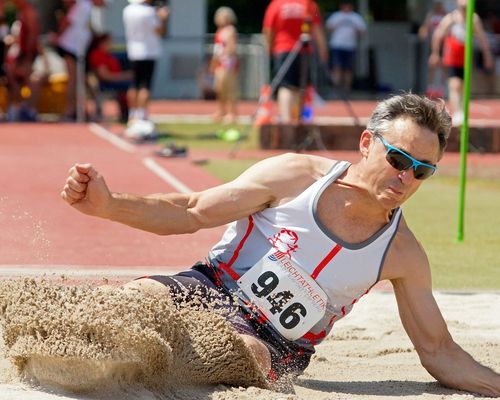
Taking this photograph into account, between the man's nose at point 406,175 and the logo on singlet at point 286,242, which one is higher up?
the man's nose at point 406,175

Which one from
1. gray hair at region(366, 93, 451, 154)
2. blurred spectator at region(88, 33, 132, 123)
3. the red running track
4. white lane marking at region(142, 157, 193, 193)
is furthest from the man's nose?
blurred spectator at region(88, 33, 132, 123)

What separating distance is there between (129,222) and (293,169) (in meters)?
0.70

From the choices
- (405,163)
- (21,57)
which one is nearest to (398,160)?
(405,163)

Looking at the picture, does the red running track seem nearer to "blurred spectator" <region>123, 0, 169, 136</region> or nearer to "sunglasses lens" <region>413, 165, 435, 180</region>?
"blurred spectator" <region>123, 0, 169, 136</region>

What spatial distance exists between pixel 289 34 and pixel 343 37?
9.67 m

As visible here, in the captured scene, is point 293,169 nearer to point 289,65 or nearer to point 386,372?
point 386,372

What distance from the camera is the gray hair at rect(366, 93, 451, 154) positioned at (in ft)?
15.6

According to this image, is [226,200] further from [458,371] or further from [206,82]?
[206,82]

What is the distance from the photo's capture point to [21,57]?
781 inches

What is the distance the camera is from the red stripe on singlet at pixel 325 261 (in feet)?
15.8

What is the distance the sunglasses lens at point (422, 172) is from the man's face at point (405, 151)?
0.02 meters

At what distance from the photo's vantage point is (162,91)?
1127 inches

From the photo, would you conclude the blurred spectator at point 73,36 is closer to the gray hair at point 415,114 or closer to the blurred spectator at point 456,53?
the blurred spectator at point 456,53

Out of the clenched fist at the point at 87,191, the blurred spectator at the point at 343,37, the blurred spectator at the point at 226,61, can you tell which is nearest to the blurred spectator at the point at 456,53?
the blurred spectator at the point at 226,61
